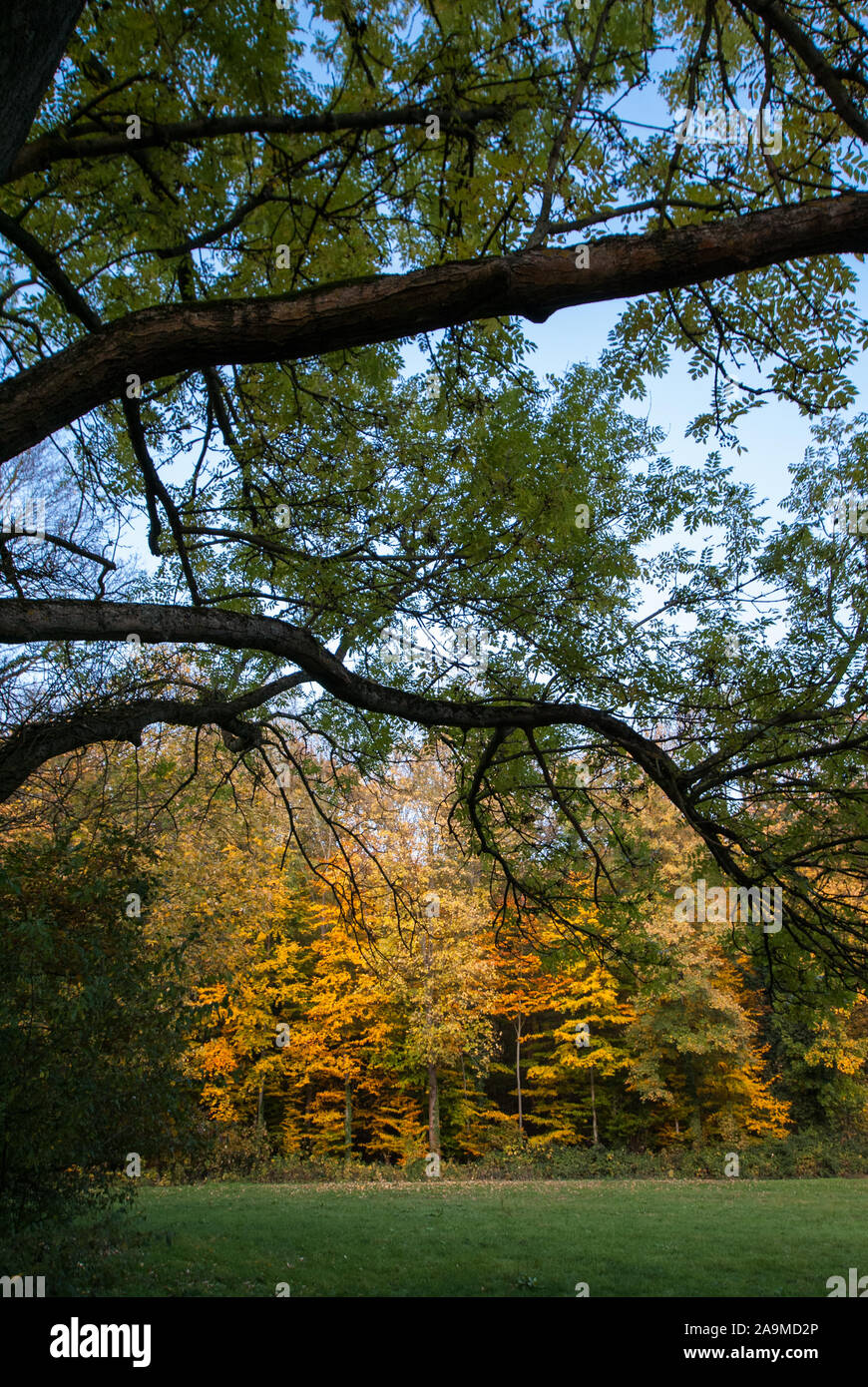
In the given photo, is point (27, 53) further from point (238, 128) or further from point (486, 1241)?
point (486, 1241)

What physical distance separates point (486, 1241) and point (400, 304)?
36.2ft

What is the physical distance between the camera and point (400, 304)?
2670 millimetres

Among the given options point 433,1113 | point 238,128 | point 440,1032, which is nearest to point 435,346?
point 238,128

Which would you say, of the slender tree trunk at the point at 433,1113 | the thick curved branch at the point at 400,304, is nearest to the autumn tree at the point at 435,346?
the thick curved branch at the point at 400,304

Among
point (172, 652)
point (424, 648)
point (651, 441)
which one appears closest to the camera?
point (424, 648)

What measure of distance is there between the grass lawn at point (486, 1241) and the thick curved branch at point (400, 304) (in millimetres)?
6935

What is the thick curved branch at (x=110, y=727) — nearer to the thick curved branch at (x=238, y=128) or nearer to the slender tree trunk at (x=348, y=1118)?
the thick curved branch at (x=238, y=128)

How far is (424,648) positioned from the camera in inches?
233

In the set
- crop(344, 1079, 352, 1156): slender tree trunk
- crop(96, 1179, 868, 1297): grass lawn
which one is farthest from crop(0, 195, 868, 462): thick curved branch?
crop(344, 1079, 352, 1156): slender tree trunk

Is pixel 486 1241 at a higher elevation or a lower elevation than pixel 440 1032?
lower

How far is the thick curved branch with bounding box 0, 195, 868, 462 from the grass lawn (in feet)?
22.8

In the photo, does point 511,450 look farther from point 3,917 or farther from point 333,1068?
point 333,1068
